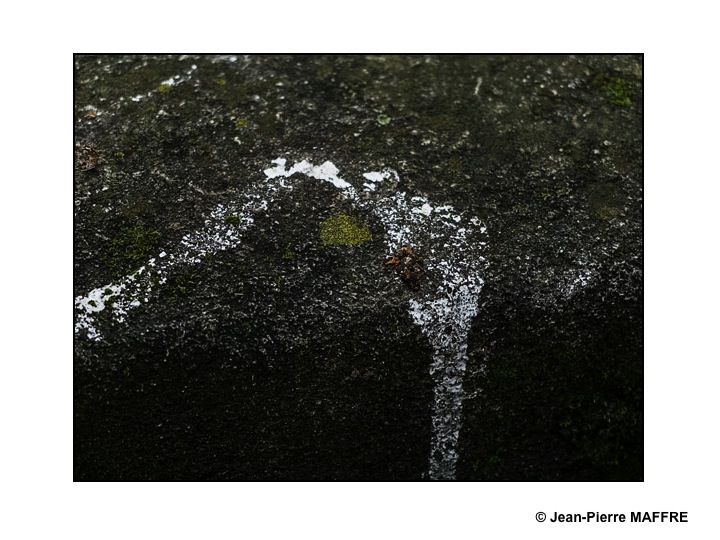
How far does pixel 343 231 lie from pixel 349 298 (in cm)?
51

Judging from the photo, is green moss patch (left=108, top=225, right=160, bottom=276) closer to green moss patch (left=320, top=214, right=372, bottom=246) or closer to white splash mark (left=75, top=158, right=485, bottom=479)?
white splash mark (left=75, top=158, right=485, bottom=479)

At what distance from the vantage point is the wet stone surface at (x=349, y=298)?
3.46 metres

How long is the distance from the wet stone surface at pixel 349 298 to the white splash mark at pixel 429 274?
0.01 meters

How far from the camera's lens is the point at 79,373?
3334 mm

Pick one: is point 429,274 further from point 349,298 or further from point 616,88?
point 616,88

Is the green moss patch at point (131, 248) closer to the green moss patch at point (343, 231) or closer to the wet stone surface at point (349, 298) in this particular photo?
the wet stone surface at point (349, 298)

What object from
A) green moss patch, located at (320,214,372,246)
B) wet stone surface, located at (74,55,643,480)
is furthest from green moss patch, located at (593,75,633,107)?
green moss patch, located at (320,214,372,246)

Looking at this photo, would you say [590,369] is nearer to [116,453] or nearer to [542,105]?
[542,105]

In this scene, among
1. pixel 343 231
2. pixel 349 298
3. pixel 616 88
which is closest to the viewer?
pixel 349 298

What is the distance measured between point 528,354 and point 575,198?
4.15 ft

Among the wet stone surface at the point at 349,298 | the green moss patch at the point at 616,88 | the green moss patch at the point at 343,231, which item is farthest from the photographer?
the green moss patch at the point at 616,88

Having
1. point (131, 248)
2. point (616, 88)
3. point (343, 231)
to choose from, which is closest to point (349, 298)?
point (343, 231)

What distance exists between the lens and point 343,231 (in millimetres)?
3740

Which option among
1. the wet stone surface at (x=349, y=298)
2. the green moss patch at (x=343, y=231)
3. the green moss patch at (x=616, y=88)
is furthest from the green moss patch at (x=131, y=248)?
the green moss patch at (x=616, y=88)
